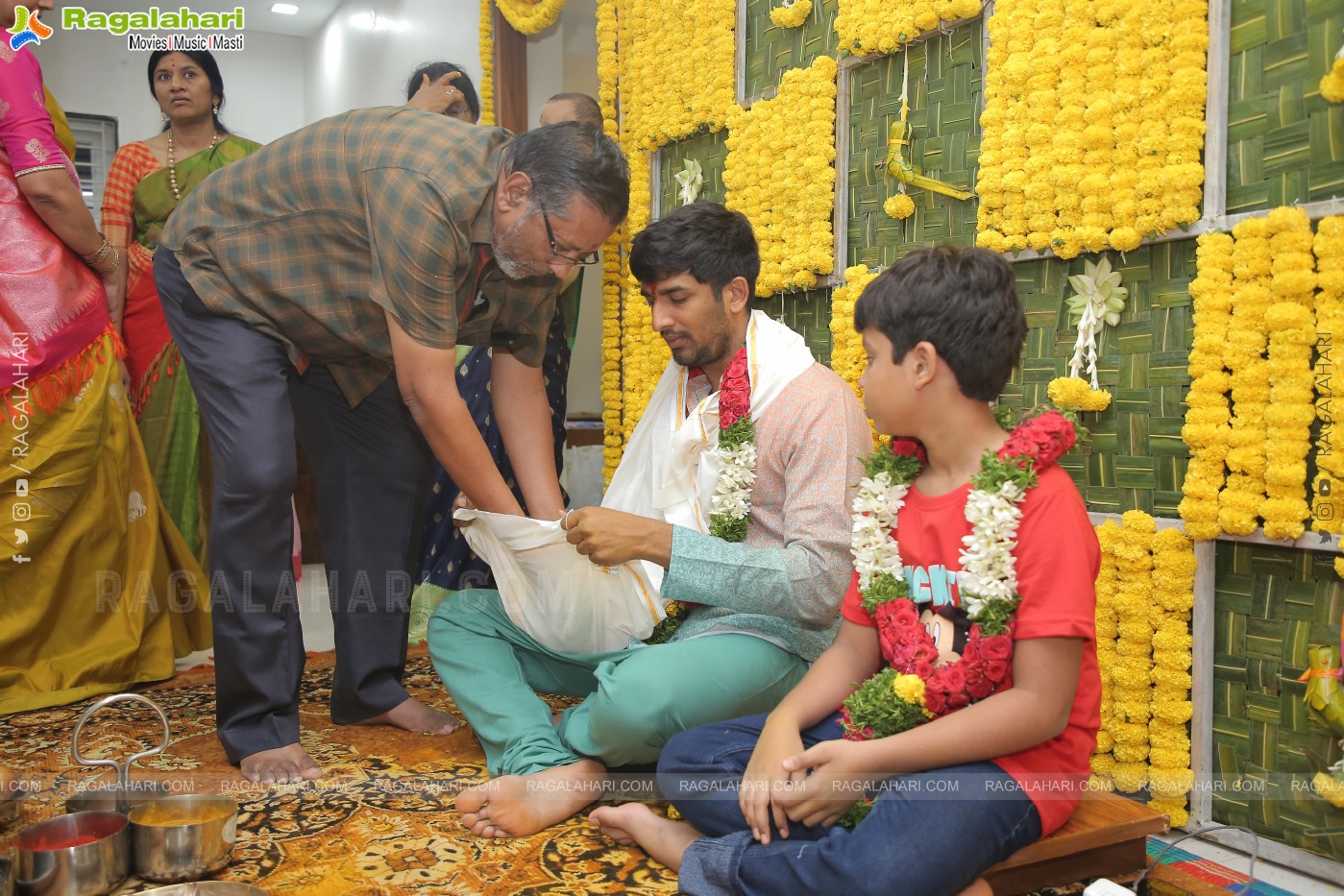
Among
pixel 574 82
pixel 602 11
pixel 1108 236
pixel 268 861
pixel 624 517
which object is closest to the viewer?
pixel 268 861

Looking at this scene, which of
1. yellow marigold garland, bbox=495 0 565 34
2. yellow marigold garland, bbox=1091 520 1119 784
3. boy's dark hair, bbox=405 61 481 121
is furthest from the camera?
yellow marigold garland, bbox=495 0 565 34

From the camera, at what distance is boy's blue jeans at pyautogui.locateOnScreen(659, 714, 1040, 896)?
4.87 ft

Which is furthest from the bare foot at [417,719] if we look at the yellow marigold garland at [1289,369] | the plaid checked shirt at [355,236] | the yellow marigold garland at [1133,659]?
Result: the yellow marigold garland at [1289,369]

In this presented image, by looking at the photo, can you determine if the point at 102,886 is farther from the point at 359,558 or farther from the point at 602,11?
the point at 602,11

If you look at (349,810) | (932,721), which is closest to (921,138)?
(932,721)

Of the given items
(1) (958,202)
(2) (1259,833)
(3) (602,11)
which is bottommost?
(2) (1259,833)

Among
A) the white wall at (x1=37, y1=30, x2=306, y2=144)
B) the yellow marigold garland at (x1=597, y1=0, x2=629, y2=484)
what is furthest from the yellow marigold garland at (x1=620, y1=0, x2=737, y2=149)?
the white wall at (x1=37, y1=30, x2=306, y2=144)

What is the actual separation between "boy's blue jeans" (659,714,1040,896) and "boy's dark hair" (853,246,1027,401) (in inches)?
24.8

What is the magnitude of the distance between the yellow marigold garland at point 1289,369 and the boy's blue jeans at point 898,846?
0.84 meters

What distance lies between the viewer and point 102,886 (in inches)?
67.3

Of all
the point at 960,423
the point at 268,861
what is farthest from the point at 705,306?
the point at 268,861

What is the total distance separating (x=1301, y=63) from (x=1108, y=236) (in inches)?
17.9

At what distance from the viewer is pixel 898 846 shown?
1493 mm

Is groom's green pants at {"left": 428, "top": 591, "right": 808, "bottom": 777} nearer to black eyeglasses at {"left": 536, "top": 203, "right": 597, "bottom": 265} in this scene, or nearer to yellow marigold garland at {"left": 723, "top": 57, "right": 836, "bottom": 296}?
black eyeglasses at {"left": 536, "top": 203, "right": 597, "bottom": 265}
